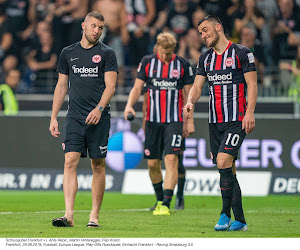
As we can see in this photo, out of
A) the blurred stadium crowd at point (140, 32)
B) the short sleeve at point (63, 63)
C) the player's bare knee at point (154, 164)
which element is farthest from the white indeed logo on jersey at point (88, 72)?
the blurred stadium crowd at point (140, 32)

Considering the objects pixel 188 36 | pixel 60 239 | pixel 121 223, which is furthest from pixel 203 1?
pixel 60 239

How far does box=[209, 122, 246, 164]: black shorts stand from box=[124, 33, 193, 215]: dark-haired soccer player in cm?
259

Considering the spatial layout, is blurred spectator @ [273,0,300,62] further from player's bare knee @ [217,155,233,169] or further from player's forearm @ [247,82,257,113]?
player's bare knee @ [217,155,233,169]

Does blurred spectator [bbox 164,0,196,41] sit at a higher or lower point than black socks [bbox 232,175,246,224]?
higher

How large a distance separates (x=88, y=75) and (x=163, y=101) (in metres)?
2.97

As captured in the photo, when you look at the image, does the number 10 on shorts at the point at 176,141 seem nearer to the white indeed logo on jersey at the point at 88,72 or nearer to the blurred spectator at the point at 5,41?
the white indeed logo on jersey at the point at 88,72

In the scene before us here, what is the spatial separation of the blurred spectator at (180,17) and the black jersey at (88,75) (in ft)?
30.8

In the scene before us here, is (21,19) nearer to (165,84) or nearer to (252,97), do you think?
(165,84)

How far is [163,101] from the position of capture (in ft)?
38.5

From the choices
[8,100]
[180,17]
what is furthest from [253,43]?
[8,100]

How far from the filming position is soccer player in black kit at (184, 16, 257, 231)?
28.3ft

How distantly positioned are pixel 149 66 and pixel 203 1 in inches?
282

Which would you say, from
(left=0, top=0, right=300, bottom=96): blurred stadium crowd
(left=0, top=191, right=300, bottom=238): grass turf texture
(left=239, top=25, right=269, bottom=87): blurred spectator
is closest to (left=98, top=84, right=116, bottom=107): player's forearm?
(left=0, top=191, right=300, bottom=238): grass turf texture

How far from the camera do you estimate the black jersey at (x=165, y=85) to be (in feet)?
38.4
